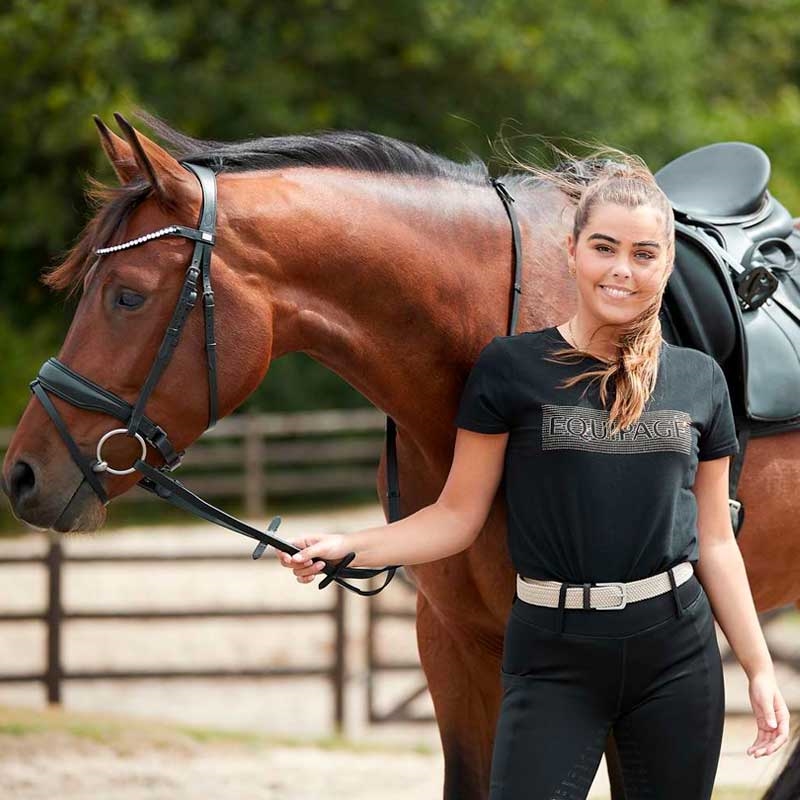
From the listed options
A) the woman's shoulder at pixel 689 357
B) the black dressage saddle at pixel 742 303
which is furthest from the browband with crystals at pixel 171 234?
the black dressage saddle at pixel 742 303

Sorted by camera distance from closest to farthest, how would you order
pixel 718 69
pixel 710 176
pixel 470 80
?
1. pixel 710 176
2. pixel 470 80
3. pixel 718 69

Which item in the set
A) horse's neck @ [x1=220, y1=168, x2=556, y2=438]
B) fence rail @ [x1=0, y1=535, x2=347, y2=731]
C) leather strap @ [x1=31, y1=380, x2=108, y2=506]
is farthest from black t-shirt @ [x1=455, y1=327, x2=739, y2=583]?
fence rail @ [x1=0, y1=535, x2=347, y2=731]

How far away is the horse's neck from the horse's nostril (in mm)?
566

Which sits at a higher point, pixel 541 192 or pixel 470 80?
pixel 470 80

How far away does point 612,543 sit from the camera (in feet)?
7.84

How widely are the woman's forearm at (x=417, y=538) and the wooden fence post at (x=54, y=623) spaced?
510cm

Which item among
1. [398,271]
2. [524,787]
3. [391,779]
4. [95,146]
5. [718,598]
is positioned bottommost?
[391,779]

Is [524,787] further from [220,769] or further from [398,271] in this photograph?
[220,769]

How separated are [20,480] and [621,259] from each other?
1.24m

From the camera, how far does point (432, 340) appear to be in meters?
2.79

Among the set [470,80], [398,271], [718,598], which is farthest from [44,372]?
[470,80]

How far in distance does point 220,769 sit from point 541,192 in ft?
11.5

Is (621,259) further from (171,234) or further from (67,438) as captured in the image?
(67,438)

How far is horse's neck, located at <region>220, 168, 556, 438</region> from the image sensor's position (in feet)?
8.76
